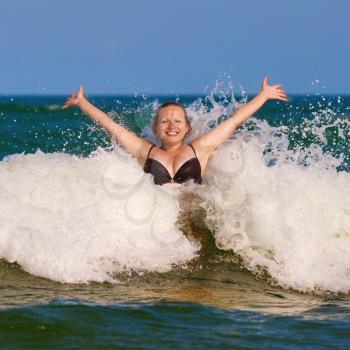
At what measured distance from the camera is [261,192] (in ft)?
24.3

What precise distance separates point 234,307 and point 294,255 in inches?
56.0

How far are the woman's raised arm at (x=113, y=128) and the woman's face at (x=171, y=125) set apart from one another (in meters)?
0.20

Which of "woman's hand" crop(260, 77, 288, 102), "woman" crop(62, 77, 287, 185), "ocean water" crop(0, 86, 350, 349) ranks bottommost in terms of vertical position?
"ocean water" crop(0, 86, 350, 349)

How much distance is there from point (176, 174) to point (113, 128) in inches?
30.7

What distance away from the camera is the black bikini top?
7.66 metres

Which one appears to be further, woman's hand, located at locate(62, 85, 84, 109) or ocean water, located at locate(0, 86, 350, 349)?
woman's hand, located at locate(62, 85, 84, 109)

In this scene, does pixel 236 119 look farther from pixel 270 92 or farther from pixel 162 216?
pixel 162 216

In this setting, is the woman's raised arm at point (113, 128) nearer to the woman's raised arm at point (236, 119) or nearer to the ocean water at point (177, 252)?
the ocean water at point (177, 252)

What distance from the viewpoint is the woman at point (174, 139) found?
7660 mm

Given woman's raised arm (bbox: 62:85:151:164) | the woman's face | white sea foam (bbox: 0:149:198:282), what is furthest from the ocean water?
the woman's face

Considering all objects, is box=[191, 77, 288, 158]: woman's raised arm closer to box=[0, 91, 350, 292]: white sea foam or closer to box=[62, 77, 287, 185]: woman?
box=[62, 77, 287, 185]: woman

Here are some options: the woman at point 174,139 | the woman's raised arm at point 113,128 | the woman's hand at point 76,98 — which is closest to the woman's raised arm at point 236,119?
the woman at point 174,139

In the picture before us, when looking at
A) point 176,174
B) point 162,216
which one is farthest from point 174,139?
point 162,216

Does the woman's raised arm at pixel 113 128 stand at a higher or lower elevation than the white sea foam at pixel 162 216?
higher
